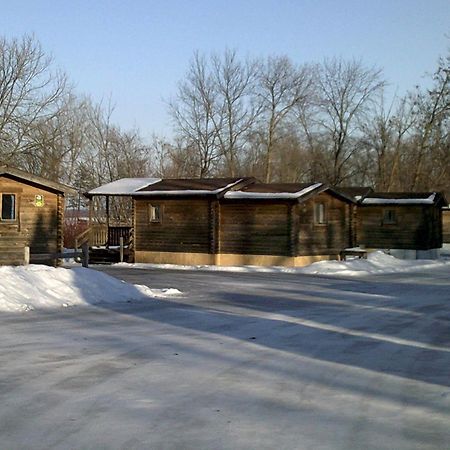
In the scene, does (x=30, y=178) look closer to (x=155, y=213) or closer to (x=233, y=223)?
(x=155, y=213)

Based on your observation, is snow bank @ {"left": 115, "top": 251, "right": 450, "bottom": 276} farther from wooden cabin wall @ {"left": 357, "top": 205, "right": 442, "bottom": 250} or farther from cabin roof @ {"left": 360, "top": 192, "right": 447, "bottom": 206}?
cabin roof @ {"left": 360, "top": 192, "right": 447, "bottom": 206}

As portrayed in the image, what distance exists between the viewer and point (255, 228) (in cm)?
3281

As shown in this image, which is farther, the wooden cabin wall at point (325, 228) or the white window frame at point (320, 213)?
the white window frame at point (320, 213)

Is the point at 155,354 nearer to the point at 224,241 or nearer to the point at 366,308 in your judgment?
the point at 366,308

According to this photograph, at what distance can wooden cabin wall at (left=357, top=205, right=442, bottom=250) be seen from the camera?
40719mm

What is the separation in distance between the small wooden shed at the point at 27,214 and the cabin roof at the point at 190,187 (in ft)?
20.9

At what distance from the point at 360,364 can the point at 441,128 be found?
53.6 metres

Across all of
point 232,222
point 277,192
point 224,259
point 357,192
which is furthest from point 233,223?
point 357,192

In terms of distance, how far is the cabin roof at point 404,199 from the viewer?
40.2 meters

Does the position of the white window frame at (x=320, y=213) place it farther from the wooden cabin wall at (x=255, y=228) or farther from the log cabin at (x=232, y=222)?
the wooden cabin wall at (x=255, y=228)

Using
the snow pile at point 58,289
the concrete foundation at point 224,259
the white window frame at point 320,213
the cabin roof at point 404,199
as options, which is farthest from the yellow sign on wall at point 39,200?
the cabin roof at point 404,199

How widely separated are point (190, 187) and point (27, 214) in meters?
9.38

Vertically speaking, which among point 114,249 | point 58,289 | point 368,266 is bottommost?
point 368,266

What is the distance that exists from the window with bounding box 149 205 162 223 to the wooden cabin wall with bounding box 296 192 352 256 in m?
6.68
